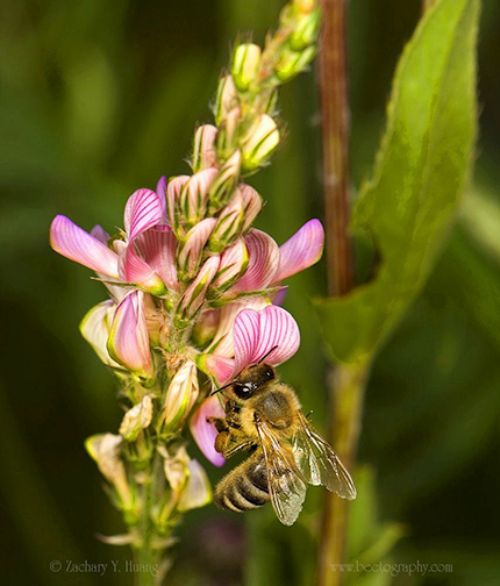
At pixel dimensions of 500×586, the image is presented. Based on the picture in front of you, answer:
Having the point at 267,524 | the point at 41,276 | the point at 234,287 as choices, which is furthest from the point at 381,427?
the point at 234,287

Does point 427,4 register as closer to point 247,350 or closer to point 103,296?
point 247,350

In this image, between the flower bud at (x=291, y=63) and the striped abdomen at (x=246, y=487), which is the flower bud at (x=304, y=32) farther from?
the striped abdomen at (x=246, y=487)

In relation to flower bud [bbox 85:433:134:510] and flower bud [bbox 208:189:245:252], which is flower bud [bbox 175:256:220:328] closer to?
flower bud [bbox 208:189:245:252]

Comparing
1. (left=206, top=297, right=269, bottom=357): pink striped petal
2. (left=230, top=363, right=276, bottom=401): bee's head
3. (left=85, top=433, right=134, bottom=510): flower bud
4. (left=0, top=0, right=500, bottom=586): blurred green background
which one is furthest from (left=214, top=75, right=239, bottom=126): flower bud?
(left=0, top=0, right=500, bottom=586): blurred green background

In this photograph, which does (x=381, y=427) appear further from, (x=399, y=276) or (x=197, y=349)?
(x=197, y=349)

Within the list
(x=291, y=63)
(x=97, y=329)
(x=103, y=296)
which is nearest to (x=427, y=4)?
(x=291, y=63)

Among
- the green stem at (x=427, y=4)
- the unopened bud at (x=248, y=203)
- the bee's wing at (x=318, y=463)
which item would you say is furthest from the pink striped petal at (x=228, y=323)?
the green stem at (x=427, y=4)
